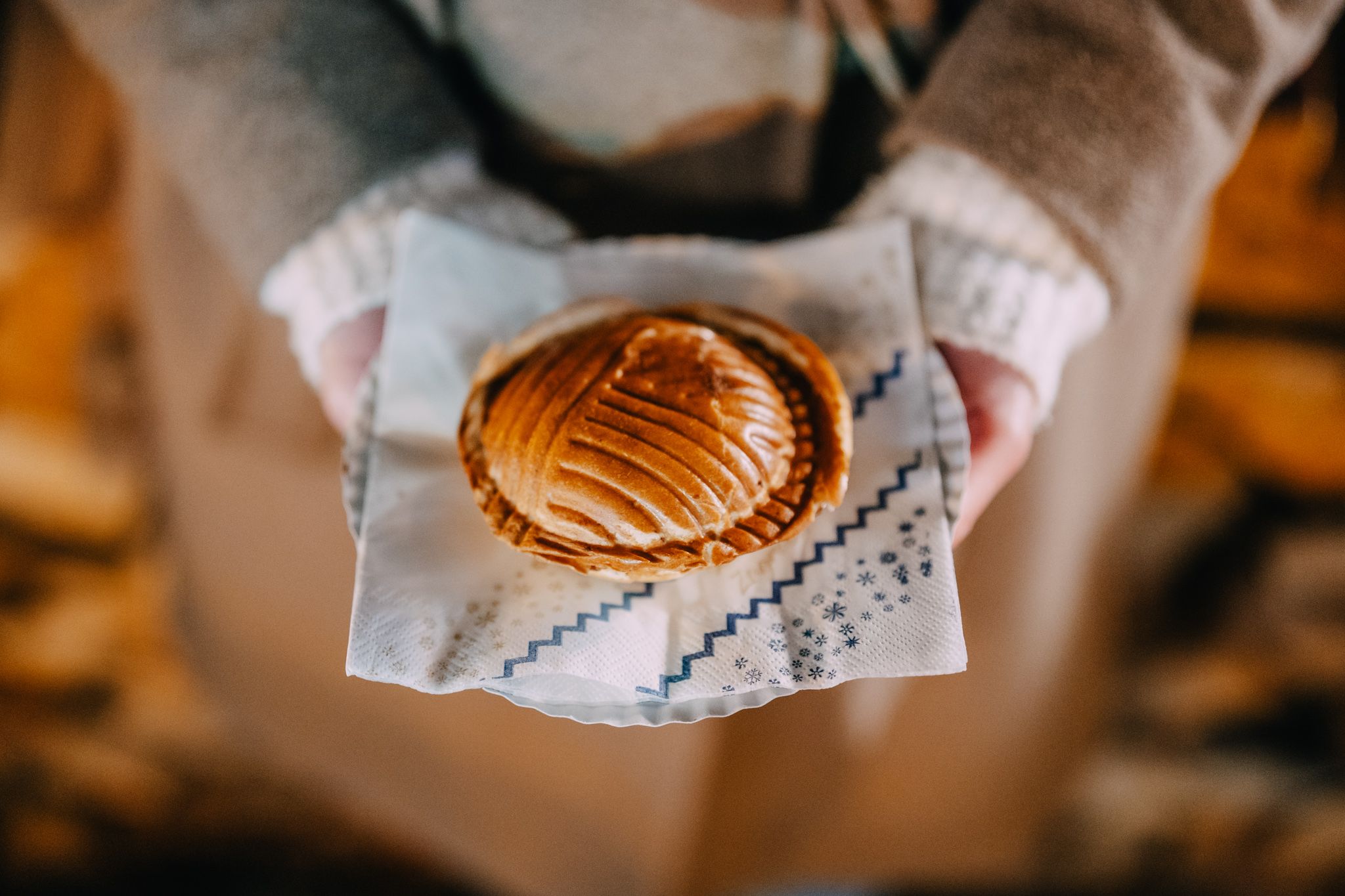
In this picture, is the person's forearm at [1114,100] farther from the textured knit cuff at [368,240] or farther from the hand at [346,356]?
the hand at [346,356]

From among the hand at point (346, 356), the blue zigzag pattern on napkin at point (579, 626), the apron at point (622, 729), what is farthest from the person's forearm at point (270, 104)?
the blue zigzag pattern on napkin at point (579, 626)

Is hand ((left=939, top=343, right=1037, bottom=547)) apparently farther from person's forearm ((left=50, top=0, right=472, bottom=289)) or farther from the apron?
person's forearm ((left=50, top=0, right=472, bottom=289))

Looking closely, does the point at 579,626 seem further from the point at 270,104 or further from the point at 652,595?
the point at 270,104

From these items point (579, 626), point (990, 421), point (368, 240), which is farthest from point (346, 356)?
point (990, 421)

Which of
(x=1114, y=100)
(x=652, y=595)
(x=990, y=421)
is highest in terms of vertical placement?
(x=1114, y=100)

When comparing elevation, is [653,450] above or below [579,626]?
above

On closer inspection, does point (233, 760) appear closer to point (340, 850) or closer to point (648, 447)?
point (340, 850)

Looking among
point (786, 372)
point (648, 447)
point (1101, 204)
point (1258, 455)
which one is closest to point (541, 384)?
point (648, 447)
